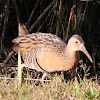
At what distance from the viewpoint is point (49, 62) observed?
4.73 metres

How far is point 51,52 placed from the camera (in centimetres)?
481

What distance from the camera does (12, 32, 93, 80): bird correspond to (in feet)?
15.4

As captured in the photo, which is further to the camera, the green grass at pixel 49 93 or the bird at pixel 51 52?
the bird at pixel 51 52

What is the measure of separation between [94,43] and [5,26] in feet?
6.62

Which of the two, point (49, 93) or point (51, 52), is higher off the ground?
point (51, 52)

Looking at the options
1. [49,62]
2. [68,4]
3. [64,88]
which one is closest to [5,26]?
[68,4]

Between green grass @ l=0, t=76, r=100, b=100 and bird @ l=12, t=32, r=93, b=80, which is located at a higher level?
bird @ l=12, t=32, r=93, b=80

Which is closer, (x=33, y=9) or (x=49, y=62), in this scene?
(x=49, y=62)

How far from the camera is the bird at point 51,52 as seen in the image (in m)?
4.70

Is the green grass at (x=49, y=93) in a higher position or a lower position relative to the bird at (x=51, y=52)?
lower

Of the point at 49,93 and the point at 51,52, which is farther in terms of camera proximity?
the point at 51,52

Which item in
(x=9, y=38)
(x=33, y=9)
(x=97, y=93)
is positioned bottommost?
(x=97, y=93)

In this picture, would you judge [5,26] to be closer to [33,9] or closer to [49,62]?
[33,9]

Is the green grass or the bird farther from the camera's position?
the bird
